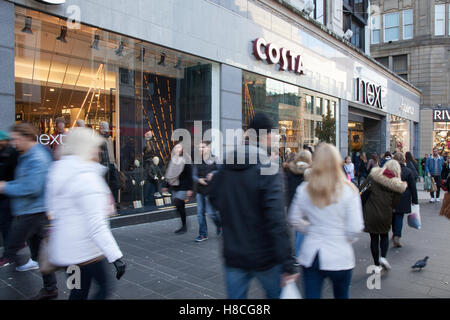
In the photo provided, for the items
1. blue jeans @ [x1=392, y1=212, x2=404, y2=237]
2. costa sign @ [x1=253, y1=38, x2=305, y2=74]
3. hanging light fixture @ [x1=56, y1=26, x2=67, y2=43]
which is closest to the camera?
blue jeans @ [x1=392, y1=212, x2=404, y2=237]

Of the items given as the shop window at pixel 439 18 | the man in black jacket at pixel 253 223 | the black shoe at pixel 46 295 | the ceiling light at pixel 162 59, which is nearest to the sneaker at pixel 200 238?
the black shoe at pixel 46 295

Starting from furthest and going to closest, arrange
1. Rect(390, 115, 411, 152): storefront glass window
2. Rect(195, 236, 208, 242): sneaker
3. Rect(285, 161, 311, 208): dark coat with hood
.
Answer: Rect(390, 115, 411, 152): storefront glass window, Rect(195, 236, 208, 242): sneaker, Rect(285, 161, 311, 208): dark coat with hood

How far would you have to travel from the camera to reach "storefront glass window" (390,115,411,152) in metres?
29.4

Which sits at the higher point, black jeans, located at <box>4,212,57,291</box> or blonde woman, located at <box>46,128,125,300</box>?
blonde woman, located at <box>46,128,125,300</box>

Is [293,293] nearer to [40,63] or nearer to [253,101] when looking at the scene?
[40,63]

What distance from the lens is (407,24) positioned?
39.0 metres

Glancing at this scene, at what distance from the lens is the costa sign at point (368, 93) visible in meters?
21.5

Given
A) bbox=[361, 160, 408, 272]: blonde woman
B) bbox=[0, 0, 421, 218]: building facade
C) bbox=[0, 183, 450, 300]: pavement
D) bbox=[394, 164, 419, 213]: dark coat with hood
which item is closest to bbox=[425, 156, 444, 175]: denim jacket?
bbox=[0, 0, 421, 218]: building facade

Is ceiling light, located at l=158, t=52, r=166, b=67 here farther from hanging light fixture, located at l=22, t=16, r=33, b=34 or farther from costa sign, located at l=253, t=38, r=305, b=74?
costa sign, located at l=253, t=38, r=305, b=74

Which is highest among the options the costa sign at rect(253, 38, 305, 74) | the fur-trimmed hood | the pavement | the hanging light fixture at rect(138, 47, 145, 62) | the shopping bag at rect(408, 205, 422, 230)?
the costa sign at rect(253, 38, 305, 74)

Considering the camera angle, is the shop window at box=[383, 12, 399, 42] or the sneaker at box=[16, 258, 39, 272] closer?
the sneaker at box=[16, 258, 39, 272]

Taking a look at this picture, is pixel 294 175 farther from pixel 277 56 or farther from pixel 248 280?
pixel 277 56

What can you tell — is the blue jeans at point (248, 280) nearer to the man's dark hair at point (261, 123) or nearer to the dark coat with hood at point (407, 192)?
the man's dark hair at point (261, 123)

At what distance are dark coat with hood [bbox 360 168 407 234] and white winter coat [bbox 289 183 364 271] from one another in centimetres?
238
